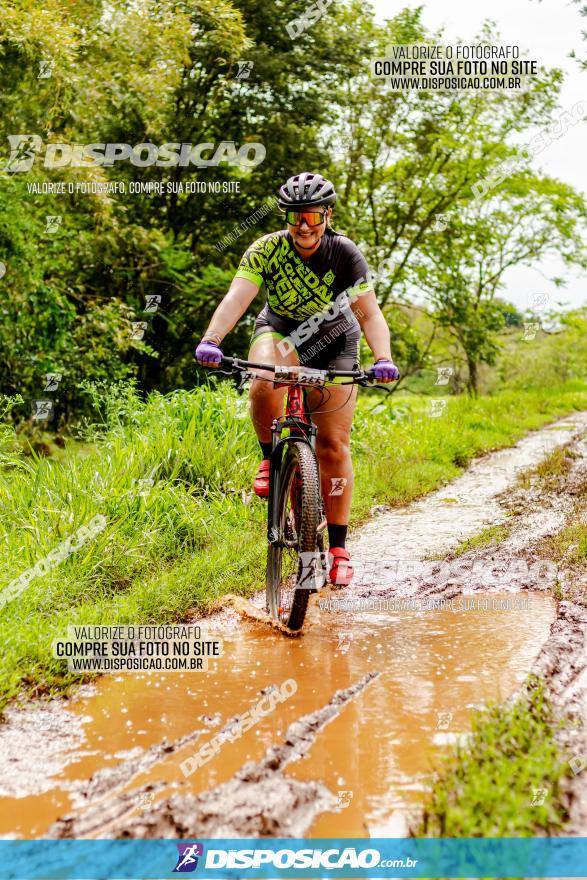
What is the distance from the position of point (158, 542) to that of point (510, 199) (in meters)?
15.4

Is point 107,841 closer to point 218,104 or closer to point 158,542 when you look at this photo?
point 158,542

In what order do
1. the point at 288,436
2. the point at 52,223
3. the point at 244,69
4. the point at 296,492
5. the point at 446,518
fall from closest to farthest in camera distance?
the point at 288,436 → the point at 296,492 → the point at 446,518 → the point at 52,223 → the point at 244,69

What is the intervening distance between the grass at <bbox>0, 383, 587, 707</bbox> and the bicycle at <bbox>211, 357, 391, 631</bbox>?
572 mm

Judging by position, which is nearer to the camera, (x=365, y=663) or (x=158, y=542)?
(x=365, y=663)

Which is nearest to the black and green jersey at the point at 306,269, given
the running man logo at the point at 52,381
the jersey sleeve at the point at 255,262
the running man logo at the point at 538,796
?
the jersey sleeve at the point at 255,262

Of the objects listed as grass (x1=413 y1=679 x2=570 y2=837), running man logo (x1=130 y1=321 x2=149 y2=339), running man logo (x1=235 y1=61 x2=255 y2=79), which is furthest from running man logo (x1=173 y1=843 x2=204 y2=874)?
running man logo (x1=235 y1=61 x2=255 y2=79)

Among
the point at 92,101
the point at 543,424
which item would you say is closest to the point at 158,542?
the point at 92,101

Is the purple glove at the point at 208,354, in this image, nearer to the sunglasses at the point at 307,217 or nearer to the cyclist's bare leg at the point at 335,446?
the cyclist's bare leg at the point at 335,446

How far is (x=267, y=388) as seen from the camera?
14.4 feet

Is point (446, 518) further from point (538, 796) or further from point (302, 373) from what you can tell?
point (538, 796)

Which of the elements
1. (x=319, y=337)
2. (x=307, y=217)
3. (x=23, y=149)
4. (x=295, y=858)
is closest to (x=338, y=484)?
(x=319, y=337)

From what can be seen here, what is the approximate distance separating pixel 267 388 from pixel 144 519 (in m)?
1.60

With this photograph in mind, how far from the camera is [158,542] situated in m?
5.29

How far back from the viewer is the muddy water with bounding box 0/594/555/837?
258 cm
